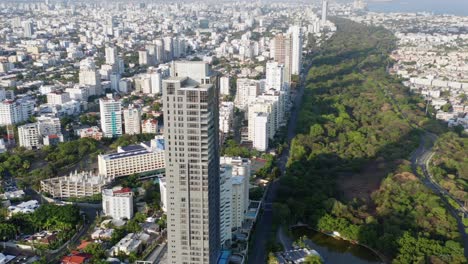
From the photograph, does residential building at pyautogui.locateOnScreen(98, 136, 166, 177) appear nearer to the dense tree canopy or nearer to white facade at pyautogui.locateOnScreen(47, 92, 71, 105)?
the dense tree canopy

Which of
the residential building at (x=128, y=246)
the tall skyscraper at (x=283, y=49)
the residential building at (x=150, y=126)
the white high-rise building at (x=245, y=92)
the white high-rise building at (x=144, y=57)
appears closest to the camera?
the residential building at (x=128, y=246)

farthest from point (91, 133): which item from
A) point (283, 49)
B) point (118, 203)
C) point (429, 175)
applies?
point (283, 49)

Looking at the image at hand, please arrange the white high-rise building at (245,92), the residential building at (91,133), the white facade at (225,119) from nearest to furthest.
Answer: the residential building at (91,133)
the white facade at (225,119)
the white high-rise building at (245,92)

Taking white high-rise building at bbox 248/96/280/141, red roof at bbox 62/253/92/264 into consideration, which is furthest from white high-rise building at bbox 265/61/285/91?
red roof at bbox 62/253/92/264

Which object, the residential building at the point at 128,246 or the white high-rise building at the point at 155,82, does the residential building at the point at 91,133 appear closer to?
the white high-rise building at the point at 155,82

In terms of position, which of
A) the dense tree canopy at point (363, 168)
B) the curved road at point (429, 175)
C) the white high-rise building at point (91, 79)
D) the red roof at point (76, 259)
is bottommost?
the curved road at point (429, 175)

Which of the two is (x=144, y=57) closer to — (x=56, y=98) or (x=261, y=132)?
(x=56, y=98)

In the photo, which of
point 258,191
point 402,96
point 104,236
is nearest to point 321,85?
point 402,96

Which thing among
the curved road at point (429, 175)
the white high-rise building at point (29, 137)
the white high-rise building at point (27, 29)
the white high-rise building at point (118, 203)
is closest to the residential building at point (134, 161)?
the white high-rise building at point (118, 203)
